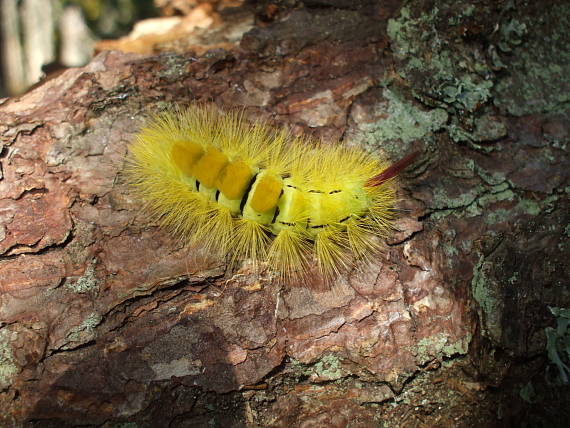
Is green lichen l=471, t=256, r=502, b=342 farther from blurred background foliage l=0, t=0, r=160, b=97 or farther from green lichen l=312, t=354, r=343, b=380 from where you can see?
blurred background foliage l=0, t=0, r=160, b=97

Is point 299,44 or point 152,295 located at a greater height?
point 299,44

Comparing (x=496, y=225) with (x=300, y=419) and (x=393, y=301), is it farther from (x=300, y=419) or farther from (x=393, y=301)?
(x=300, y=419)

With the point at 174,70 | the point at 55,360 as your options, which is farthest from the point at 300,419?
the point at 174,70

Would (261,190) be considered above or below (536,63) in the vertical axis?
below

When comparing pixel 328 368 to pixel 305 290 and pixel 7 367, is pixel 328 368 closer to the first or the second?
pixel 305 290

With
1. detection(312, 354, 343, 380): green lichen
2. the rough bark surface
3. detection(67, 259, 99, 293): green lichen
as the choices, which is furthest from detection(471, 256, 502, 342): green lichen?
detection(67, 259, 99, 293): green lichen

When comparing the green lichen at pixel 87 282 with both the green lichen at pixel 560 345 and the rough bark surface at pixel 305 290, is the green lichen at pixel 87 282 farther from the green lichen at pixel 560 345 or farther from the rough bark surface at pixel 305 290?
the green lichen at pixel 560 345

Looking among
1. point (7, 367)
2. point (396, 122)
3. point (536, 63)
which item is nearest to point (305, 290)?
point (396, 122)
